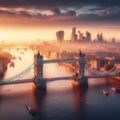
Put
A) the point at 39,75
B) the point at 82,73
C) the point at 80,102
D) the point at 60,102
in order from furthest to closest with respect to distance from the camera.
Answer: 1. the point at 82,73
2. the point at 39,75
3. the point at 80,102
4. the point at 60,102

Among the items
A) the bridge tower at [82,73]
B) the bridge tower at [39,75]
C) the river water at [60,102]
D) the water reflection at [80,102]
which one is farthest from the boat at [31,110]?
the bridge tower at [82,73]

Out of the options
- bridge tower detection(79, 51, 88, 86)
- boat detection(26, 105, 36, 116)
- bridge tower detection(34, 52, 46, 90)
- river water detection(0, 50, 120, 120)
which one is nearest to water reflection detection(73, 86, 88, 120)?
river water detection(0, 50, 120, 120)

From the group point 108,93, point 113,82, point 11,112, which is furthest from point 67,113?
point 113,82

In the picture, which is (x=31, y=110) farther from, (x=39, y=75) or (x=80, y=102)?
(x=39, y=75)

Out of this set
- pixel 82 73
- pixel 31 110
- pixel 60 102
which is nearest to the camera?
pixel 31 110

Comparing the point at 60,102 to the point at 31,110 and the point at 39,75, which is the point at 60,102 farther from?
the point at 39,75

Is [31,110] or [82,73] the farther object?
[82,73]

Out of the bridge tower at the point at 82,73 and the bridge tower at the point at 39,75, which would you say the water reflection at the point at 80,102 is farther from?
the bridge tower at the point at 39,75

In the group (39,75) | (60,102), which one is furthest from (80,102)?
(39,75)

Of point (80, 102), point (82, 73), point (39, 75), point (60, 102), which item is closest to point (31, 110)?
point (60, 102)

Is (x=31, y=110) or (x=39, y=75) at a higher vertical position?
(x=39, y=75)
